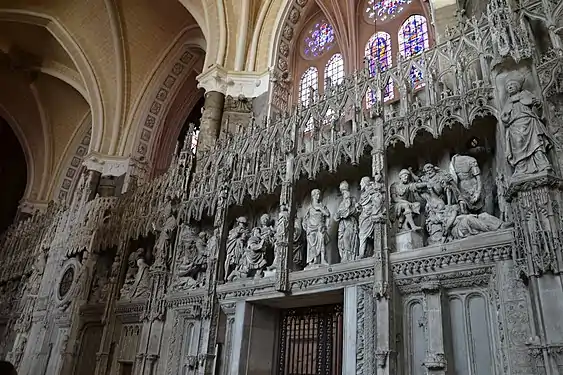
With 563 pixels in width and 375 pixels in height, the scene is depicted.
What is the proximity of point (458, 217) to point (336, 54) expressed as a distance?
9.34 m

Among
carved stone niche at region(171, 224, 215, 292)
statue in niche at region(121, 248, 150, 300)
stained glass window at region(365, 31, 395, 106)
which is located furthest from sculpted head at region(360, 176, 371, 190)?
stained glass window at region(365, 31, 395, 106)

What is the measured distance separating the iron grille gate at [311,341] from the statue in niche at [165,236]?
3.16m

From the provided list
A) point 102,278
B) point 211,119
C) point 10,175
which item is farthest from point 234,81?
point 10,175

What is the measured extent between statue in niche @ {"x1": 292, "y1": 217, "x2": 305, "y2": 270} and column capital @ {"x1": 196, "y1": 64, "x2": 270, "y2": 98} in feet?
16.4

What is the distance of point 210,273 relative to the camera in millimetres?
8969

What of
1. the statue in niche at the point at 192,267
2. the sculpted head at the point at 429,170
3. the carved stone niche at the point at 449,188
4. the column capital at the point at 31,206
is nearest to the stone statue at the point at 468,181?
the carved stone niche at the point at 449,188

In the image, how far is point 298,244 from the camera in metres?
8.38

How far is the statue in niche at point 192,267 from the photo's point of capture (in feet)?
31.6

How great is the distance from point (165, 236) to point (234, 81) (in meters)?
4.71

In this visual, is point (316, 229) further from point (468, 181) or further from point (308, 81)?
point (308, 81)

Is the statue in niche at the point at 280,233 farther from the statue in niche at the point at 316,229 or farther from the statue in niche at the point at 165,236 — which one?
the statue in niche at the point at 165,236

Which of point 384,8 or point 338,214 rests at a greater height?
point 384,8

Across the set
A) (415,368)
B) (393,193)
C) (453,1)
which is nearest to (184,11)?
(453,1)

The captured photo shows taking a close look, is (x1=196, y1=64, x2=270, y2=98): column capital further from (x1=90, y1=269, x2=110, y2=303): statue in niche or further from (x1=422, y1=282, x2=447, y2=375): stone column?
(x1=422, y1=282, x2=447, y2=375): stone column
